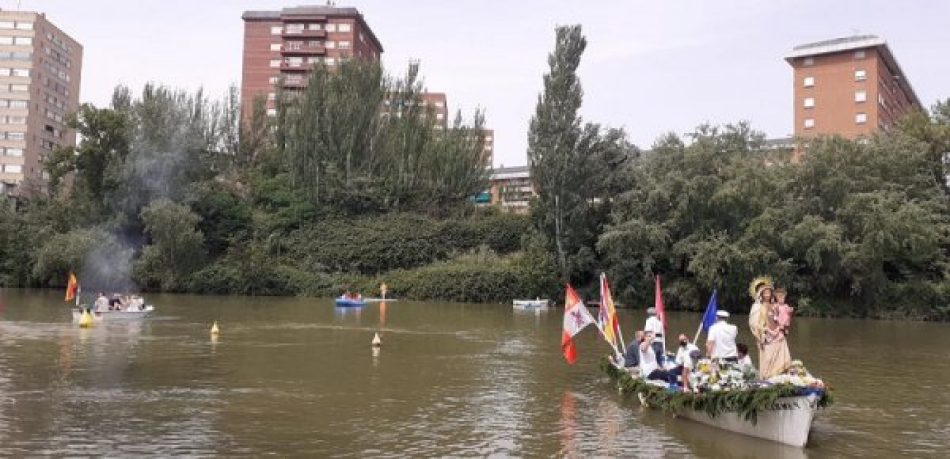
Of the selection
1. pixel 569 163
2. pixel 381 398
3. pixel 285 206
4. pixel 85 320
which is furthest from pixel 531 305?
pixel 381 398

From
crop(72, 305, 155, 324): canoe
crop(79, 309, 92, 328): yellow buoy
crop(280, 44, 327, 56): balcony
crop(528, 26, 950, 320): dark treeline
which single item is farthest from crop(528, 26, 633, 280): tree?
crop(280, 44, 327, 56): balcony

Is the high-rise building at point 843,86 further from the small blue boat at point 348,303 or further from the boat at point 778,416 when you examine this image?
the boat at point 778,416

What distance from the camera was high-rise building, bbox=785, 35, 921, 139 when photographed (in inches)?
3637

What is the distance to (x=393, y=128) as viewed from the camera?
84.3 metres

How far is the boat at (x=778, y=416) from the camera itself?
13.7 m

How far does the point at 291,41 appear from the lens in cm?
11788

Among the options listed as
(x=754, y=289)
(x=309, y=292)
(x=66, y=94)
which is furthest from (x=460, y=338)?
(x=66, y=94)

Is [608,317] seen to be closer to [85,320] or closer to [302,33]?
[85,320]

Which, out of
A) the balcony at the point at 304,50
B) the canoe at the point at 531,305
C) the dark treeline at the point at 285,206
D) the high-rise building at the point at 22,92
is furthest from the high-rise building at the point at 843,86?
the high-rise building at the point at 22,92

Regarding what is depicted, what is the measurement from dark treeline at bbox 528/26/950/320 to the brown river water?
17.7 meters

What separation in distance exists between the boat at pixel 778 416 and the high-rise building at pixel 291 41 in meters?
108

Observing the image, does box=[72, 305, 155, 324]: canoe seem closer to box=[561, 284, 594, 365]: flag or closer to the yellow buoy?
the yellow buoy

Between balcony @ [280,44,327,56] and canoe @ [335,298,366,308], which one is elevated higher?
balcony @ [280,44,327,56]

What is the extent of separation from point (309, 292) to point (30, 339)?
4268 centimetres
